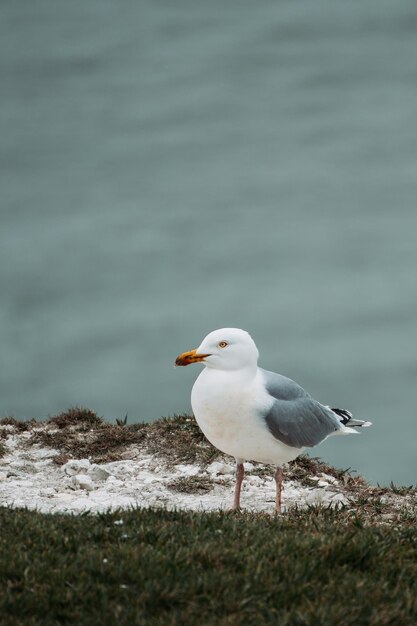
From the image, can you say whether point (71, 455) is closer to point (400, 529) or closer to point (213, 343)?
point (213, 343)

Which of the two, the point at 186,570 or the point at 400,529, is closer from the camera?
the point at 186,570

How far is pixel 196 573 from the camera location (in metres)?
6.11

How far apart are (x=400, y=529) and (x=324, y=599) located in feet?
6.35

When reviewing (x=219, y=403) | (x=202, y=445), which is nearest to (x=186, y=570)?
(x=219, y=403)

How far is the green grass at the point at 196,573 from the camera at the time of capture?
569 cm

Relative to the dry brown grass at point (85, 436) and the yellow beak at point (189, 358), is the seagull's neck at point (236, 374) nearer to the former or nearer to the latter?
the yellow beak at point (189, 358)

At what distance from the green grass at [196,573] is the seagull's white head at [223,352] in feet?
5.84

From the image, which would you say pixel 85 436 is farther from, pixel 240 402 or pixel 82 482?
pixel 240 402

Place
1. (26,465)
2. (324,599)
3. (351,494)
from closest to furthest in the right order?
(324,599) < (351,494) < (26,465)

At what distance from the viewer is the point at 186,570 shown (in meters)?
6.15

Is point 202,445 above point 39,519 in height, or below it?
above

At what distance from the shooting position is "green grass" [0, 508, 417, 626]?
5691mm

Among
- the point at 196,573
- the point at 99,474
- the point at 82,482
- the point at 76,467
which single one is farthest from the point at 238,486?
the point at 196,573

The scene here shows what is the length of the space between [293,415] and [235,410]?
62cm
